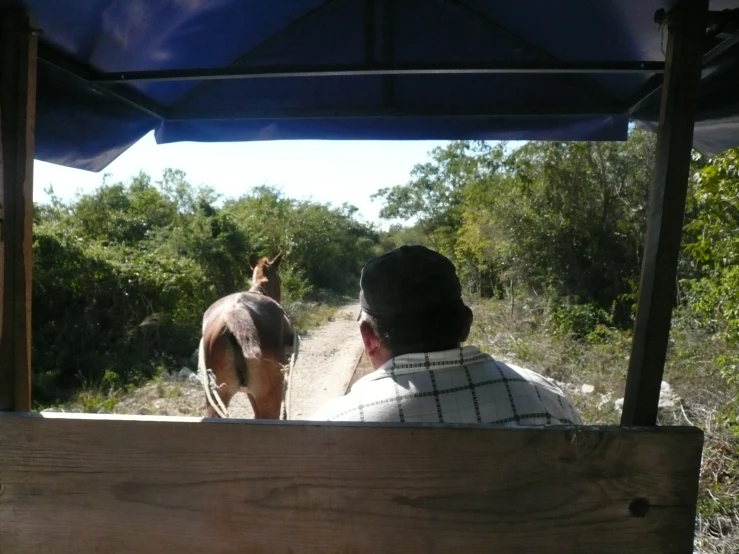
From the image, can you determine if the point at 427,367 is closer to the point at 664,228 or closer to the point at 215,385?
the point at 664,228

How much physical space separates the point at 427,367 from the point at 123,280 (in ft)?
32.1

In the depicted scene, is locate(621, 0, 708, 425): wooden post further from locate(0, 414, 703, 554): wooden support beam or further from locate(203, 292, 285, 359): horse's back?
locate(203, 292, 285, 359): horse's back

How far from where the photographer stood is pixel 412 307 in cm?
172

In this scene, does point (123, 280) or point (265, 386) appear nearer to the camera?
point (265, 386)

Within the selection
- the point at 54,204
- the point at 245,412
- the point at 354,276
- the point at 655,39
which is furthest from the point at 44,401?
the point at 354,276

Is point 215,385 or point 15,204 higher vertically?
point 15,204

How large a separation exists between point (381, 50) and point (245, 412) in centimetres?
616

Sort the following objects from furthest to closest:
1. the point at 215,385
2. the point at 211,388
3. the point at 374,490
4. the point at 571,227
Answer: the point at 571,227
the point at 215,385
the point at 211,388
the point at 374,490

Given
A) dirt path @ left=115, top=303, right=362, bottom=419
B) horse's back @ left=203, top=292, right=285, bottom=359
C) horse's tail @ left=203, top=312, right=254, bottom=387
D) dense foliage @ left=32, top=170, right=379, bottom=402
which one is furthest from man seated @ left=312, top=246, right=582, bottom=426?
dense foliage @ left=32, top=170, right=379, bottom=402

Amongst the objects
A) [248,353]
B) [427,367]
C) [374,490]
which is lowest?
[248,353]

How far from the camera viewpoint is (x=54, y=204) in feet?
40.2

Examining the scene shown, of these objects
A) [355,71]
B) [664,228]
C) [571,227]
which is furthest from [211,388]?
[571,227]

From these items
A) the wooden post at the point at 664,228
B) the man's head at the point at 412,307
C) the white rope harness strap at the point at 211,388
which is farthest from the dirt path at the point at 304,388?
the wooden post at the point at 664,228

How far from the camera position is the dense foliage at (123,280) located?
8867mm
